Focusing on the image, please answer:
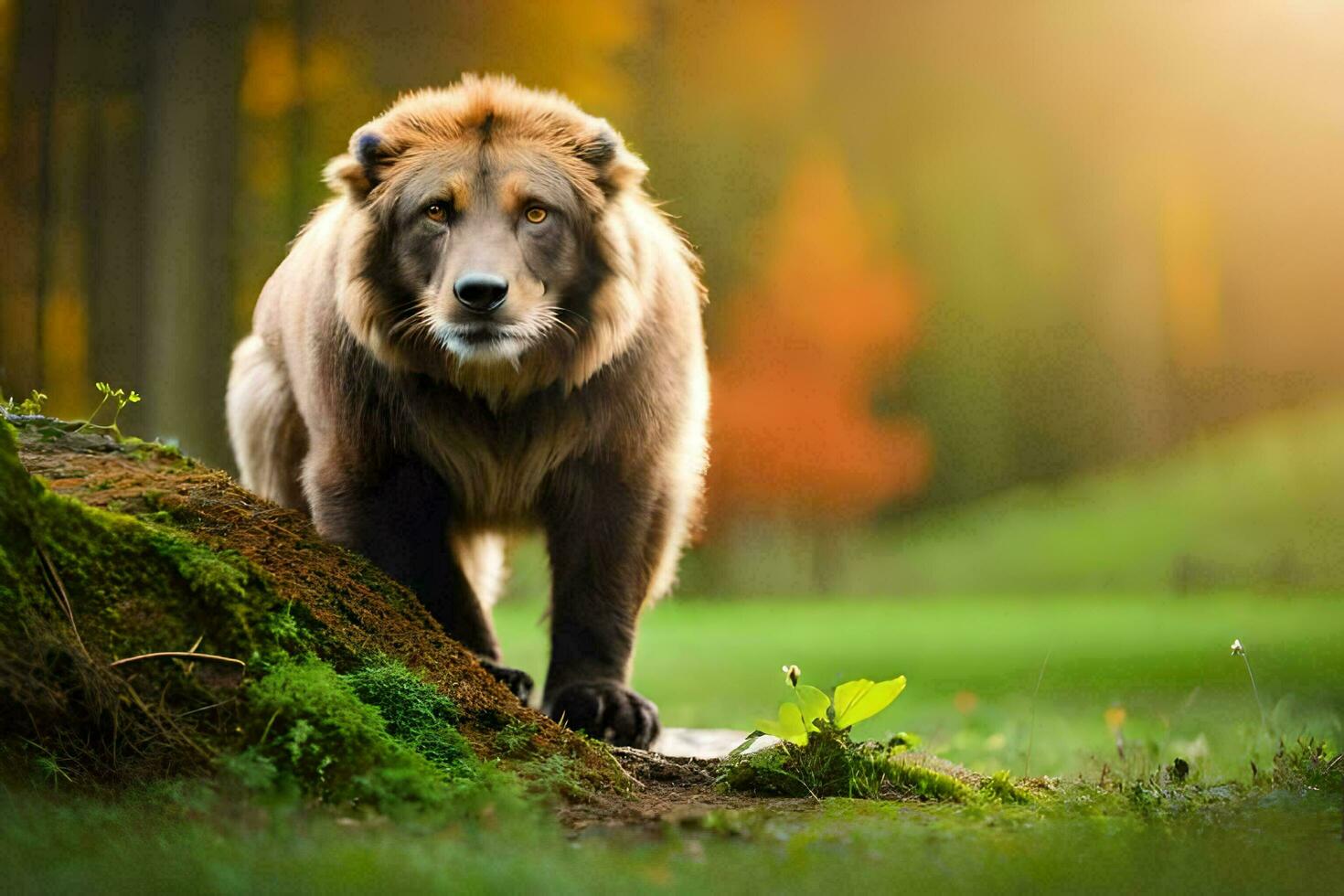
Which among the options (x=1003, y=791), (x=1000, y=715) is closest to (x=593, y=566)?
(x=1003, y=791)

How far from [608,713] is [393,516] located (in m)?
0.94

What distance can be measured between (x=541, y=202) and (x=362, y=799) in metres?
2.05

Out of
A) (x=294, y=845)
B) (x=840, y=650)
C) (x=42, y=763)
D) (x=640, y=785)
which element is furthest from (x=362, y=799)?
(x=840, y=650)

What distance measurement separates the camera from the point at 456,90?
4.62m

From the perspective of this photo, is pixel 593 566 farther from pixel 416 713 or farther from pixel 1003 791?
pixel 1003 791

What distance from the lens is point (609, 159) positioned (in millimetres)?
4559

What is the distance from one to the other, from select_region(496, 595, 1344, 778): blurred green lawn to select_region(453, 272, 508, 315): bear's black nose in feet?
5.03

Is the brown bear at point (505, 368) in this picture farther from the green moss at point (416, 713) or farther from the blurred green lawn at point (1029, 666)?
the green moss at point (416, 713)

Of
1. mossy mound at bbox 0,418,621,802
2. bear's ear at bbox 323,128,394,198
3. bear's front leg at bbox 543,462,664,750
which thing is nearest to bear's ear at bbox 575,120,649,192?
bear's ear at bbox 323,128,394,198

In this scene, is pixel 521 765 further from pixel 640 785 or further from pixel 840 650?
pixel 840 650

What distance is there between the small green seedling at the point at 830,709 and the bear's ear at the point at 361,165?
2.14 m

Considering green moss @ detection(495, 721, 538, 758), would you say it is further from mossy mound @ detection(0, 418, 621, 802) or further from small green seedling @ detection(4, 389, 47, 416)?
small green seedling @ detection(4, 389, 47, 416)

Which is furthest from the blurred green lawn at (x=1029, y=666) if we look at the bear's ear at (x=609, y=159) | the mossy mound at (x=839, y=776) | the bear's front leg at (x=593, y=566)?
the bear's ear at (x=609, y=159)

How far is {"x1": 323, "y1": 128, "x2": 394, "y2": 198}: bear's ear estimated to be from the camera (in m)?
4.42
